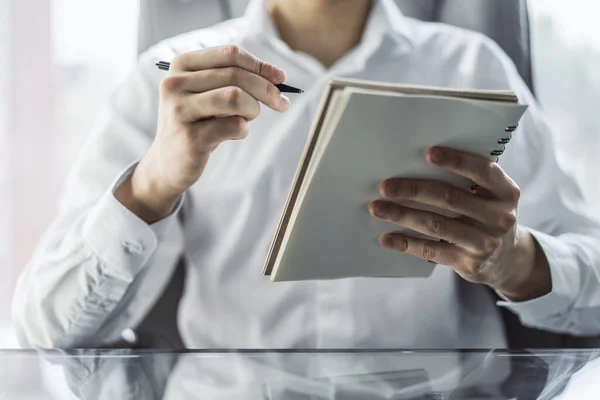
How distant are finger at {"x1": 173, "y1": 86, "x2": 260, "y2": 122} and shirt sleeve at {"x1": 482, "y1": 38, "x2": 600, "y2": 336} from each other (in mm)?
509

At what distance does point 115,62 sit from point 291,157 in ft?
1.16

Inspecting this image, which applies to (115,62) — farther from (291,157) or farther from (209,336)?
(209,336)

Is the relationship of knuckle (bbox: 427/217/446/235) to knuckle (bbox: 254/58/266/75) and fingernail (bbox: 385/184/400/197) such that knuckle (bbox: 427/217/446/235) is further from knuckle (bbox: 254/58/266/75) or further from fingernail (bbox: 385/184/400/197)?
knuckle (bbox: 254/58/266/75)

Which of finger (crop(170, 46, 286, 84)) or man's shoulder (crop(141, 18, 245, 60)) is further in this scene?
man's shoulder (crop(141, 18, 245, 60))

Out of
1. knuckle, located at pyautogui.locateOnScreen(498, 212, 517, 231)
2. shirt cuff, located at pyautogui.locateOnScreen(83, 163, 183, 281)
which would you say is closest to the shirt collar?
shirt cuff, located at pyautogui.locateOnScreen(83, 163, 183, 281)

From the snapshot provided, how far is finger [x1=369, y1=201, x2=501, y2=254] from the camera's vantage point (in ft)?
2.05

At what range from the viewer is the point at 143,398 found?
438 millimetres

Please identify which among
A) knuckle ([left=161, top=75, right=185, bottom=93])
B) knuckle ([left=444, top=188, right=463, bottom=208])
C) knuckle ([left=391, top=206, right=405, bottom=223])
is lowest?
knuckle ([left=391, top=206, right=405, bottom=223])

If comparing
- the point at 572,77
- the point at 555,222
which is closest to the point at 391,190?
the point at 555,222

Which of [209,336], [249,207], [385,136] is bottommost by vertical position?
[209,336]

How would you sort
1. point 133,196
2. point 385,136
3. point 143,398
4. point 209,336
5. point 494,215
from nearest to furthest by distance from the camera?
1. point 143,398
2. point 385,136
3. point 494,215
4. point 133,196
5. point 209,336

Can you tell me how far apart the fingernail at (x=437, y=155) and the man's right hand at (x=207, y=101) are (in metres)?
0.16

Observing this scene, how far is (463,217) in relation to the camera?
685mm

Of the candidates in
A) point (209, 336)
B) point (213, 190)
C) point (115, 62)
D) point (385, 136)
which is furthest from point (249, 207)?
point (385, 136)
